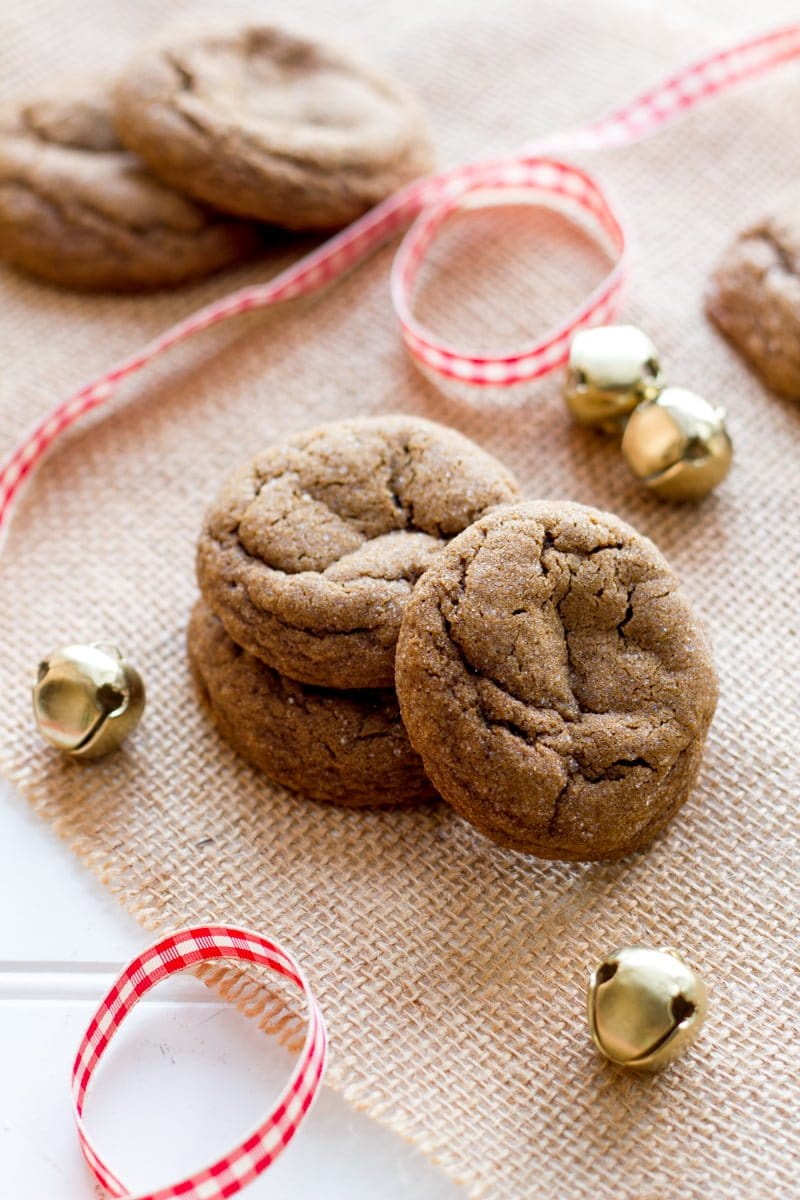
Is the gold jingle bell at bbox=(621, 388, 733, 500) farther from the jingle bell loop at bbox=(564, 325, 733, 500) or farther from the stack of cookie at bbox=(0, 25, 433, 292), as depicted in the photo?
the stack of cookie at bbox=(0, 25, 433, 292)

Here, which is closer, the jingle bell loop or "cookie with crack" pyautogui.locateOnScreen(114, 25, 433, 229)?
the jingle bell loop

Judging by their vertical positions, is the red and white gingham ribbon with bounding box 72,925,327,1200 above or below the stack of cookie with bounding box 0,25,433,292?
below

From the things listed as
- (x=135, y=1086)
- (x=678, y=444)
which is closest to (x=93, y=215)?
(x=678, y=444)

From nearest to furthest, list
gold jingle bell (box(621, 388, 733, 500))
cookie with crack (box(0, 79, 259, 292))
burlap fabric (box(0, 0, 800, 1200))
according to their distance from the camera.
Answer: burlap fabric (box(0, 0, 800, 1200)), gold jingle bell (box(621, 388, 733, 500)), cookie with crack (box(0, 79, 259, 292))

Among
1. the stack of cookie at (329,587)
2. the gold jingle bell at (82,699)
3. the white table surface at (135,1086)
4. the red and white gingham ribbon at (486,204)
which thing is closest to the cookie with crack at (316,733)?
the stack of cookie at (329,587)

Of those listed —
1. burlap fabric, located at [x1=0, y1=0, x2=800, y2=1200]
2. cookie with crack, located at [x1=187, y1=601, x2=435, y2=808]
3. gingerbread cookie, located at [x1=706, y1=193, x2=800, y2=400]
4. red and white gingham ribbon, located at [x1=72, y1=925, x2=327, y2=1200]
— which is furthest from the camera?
gingerbread cookie, located at [x1=706, y1=193, x2=800, y2=400]

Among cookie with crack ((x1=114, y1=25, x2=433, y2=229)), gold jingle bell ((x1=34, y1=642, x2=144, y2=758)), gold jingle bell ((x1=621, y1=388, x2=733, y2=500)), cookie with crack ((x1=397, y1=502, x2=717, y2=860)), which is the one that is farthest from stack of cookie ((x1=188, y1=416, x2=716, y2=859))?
cookie with crack ((x1=114, y1=25, x2=433, y2=229))

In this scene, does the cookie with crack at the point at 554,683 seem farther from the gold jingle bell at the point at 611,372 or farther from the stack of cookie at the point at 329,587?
the gold jingle bell at the point at 611,372
